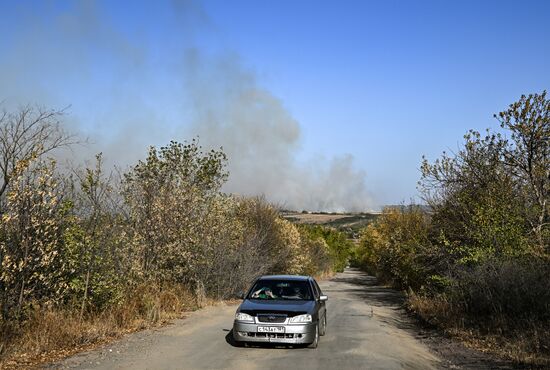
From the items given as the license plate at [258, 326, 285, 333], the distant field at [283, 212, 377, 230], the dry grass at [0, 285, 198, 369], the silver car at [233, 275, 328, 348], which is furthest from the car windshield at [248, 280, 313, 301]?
the distant field at [283, 212, 377, 230]

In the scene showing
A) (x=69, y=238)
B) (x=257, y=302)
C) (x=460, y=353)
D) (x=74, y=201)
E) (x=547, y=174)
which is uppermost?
(x=547, y=174)

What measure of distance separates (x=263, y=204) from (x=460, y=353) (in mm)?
26515

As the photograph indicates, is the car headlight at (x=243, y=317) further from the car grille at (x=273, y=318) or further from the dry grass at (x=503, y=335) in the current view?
the dry grass at (x=503, y=335)

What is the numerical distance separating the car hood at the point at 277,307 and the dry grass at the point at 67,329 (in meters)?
3.56

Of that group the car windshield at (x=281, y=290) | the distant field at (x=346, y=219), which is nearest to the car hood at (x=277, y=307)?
the car windshield at (x=281, y=290)

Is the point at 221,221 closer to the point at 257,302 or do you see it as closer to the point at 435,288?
the point at 435,288

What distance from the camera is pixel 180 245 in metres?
19.3

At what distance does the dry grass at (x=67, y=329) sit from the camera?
9.09 metres

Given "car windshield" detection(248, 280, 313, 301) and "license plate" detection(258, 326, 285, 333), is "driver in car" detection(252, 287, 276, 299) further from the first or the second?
"license plate" detection(258, 326, 285, 333)

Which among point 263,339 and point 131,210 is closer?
point 263,339

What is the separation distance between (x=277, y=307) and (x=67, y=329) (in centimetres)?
456

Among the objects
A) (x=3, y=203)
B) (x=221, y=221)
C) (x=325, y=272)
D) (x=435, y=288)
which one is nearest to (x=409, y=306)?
(x=435, y=288)

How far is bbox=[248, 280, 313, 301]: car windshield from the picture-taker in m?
11.5

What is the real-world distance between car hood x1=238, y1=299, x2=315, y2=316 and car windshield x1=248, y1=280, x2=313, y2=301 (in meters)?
0.37
